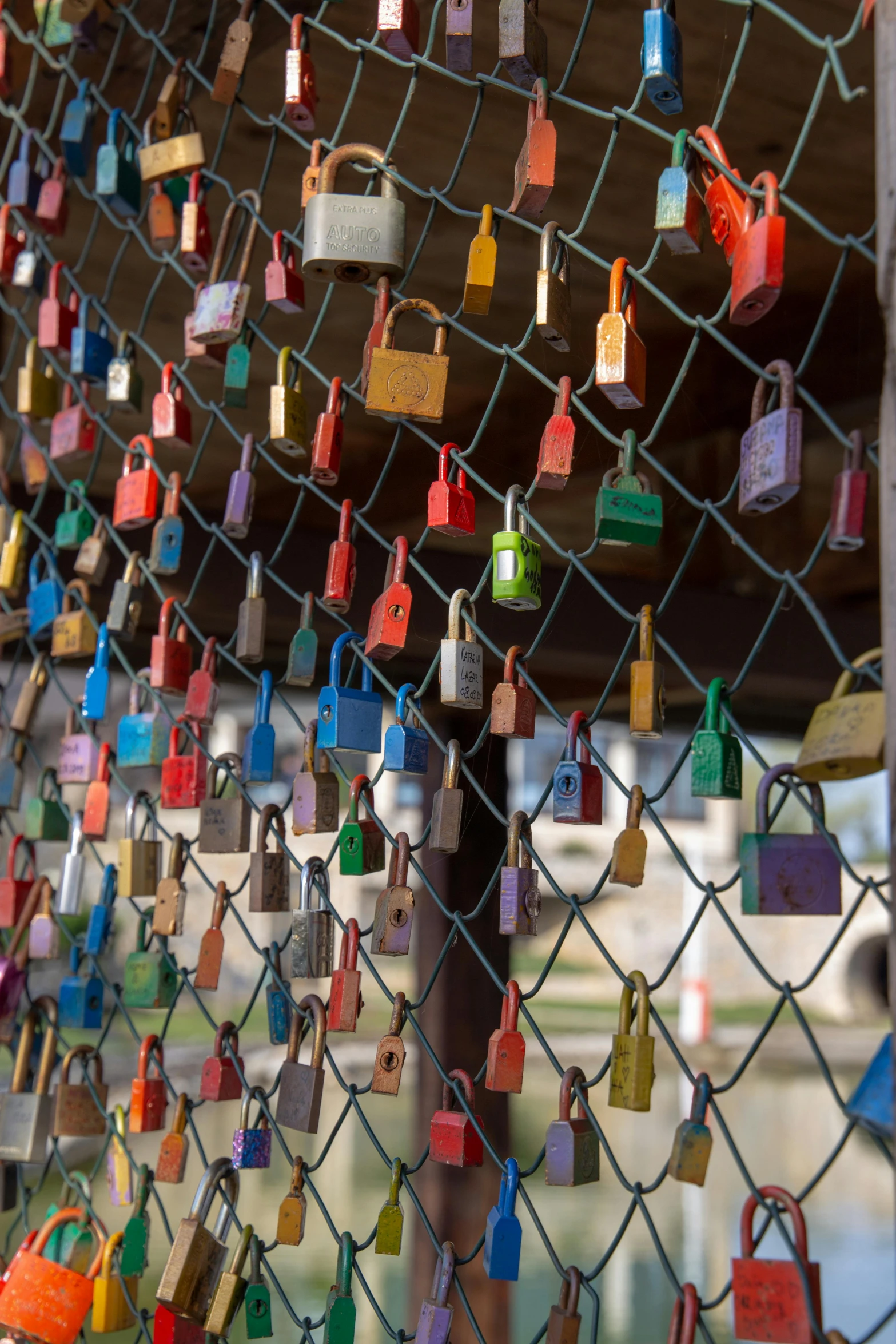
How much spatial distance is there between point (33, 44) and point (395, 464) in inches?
60.5

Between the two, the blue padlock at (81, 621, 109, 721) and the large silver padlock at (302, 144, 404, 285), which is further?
the blue padlock at (81, 621, 109, 721)

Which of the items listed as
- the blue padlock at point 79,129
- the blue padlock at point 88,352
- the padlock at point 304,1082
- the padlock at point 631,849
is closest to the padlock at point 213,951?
the padlock at point 304,1082

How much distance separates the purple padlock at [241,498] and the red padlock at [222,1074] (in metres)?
0.43

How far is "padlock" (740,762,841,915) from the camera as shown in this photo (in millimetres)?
690

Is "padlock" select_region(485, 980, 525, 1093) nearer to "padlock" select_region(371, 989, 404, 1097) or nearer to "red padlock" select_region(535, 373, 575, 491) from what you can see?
"padlock" select_region(371, 989, 404, 1097)

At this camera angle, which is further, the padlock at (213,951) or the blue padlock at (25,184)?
the blue padlock at (25,184)

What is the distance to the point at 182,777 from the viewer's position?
1.21 meters

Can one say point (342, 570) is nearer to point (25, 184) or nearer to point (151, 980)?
point (151, 980)

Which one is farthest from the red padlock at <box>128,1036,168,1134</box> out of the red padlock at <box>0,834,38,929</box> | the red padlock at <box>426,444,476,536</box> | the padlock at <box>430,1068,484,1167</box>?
the red padlock at <box>426,444,476,536</box>

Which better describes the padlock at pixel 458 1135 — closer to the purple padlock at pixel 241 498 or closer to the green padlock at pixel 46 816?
the purple padlock at pixel 241 498

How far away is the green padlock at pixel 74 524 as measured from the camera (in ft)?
4.70

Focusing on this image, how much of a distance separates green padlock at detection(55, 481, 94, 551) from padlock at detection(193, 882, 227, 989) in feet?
1.51

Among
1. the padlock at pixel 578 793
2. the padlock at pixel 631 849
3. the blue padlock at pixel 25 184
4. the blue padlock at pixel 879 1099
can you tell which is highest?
the blue padlock at pixel 25 184

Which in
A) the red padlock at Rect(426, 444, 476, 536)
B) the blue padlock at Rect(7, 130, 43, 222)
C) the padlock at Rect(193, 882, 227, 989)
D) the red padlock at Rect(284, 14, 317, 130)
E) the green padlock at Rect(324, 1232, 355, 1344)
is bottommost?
the green padlock at Rect(324, 1232, 355, 1344)
